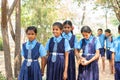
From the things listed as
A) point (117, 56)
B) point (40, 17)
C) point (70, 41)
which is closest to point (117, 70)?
point (117, 56)

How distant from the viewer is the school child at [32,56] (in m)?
5.73

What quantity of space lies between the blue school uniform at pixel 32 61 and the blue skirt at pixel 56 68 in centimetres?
43

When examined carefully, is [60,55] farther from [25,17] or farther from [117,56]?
[25,17]

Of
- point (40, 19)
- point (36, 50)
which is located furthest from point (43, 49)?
Result: point (40, 19)

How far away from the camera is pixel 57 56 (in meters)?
6.16

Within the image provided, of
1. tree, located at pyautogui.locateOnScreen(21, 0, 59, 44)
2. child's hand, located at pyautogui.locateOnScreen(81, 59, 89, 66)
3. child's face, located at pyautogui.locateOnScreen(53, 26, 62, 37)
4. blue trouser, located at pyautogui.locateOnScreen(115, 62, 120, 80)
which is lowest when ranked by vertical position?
blue trouser, located at pyautogui.locateOnScreen(115, 62, 120, 80)

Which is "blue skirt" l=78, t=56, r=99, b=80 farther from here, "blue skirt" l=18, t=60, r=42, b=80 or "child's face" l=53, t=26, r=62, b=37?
"blue skirt" l=18, t=60, r=42, b=80

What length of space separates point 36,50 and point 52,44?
48 cm

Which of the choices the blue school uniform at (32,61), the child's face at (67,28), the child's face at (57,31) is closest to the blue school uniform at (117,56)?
the child's face at (67,28)

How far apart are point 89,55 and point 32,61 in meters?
1.29

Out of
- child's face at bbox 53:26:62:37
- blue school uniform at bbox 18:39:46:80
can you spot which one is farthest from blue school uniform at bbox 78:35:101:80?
blue school uniform at bbox 18:39:46:80

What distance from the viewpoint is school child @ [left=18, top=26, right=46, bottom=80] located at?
18.8 feet

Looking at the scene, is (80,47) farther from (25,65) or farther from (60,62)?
(25,65)

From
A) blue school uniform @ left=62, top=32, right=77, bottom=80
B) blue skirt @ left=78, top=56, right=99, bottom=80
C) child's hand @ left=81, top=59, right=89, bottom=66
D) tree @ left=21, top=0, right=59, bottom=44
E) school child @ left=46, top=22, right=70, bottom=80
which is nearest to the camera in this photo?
school child @ left=46, top=22, right=70, bottom=80
